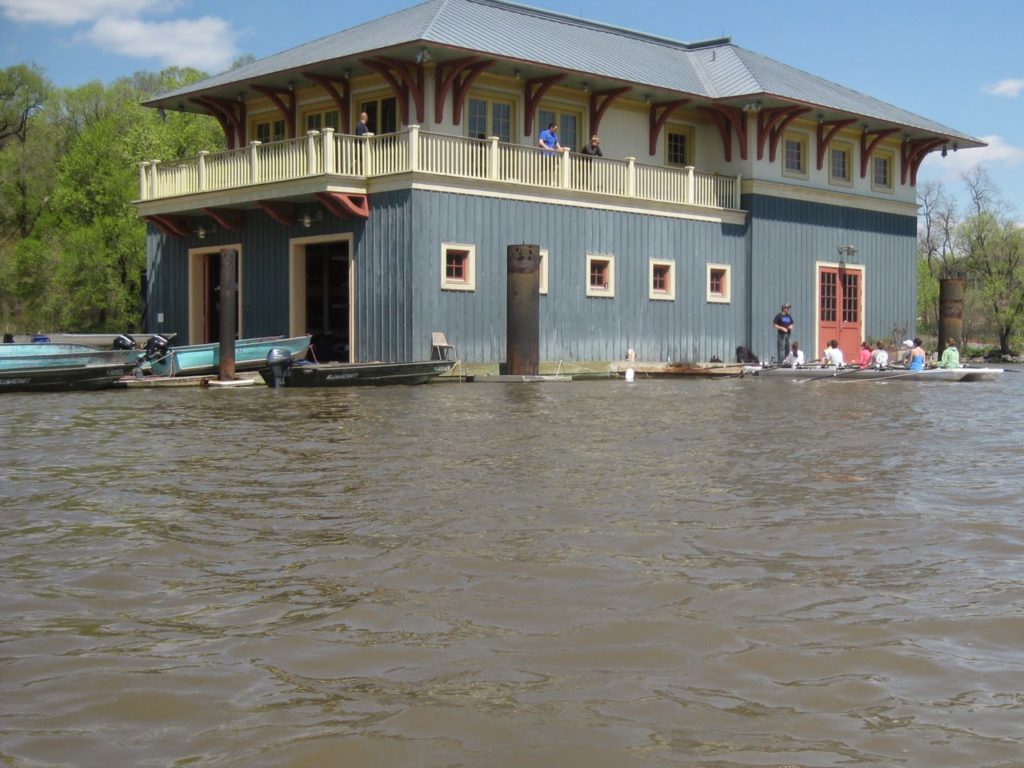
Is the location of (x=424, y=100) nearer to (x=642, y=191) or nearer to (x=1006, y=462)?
(x=642, y=191)

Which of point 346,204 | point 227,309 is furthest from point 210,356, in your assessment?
point 346,204

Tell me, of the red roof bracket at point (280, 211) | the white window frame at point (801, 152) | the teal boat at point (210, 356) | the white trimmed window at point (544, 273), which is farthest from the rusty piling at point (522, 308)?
the white window frame at point (801, 152)

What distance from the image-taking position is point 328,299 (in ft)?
101

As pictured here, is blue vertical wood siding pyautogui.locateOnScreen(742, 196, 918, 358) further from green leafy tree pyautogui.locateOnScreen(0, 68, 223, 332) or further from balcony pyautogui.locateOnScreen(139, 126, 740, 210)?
green leafy tree pyautogui.locateOnScreen(0, 68, 223, 332)

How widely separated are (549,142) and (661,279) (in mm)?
5358

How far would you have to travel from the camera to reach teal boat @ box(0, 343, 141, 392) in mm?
23594

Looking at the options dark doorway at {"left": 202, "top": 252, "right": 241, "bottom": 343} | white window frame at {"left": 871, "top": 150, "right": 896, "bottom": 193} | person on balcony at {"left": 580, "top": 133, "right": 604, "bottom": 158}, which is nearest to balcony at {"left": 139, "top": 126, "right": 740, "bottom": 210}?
person on balcony at {"left": 580, "top": 133, "right": 604, "bottom": 158}

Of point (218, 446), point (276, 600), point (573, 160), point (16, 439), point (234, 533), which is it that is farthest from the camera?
point (573, 160)

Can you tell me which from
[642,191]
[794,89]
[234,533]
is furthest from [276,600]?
[794,89]

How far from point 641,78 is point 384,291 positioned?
9232 mm

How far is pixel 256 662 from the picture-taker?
5004mm

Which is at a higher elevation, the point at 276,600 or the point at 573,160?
the point at 573,160

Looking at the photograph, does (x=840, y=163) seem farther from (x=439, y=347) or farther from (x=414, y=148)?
(x=439, y=347)

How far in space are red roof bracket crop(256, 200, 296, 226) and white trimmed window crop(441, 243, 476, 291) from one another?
419 cm
